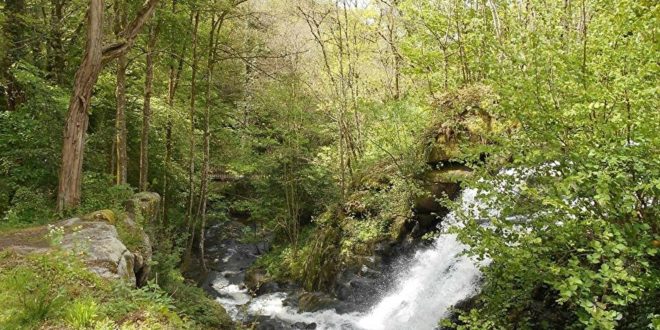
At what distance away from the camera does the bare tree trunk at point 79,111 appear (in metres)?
8.14

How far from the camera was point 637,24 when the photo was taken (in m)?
4.17

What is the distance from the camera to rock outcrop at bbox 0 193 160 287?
530 centimetres

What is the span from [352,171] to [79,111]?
9442 mm

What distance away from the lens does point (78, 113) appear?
27.4 feet

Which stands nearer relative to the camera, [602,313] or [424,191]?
[602,313]

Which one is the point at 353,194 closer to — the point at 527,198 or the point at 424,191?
the point at 424,191

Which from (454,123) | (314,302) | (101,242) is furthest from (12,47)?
(454,123)

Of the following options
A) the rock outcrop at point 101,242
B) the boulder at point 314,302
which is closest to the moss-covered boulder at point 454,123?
the boulder at point 314,302

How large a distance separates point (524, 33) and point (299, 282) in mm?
10797

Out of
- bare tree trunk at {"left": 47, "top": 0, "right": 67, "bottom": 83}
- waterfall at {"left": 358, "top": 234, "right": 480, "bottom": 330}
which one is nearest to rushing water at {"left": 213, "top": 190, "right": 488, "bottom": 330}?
waterfall at {"left": 358, "top": 234, "right": 480, "bottom": 330}

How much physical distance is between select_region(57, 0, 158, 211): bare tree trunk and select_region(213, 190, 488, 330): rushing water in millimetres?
3876

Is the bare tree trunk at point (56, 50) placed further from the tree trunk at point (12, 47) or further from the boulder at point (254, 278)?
the boulder at point (254, 278)

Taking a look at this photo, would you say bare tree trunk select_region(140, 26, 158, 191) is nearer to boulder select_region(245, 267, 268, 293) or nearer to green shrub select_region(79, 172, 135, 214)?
green shrub select_region(79, 172, 135, 214)

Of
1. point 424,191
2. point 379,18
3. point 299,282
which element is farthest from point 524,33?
point 379,18
